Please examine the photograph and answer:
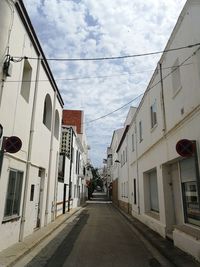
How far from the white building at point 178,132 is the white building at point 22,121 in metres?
4.83

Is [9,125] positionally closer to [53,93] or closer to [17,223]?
[17,223]

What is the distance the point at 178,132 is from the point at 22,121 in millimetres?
5096

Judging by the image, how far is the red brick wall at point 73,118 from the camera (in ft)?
119

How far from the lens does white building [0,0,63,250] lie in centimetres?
712

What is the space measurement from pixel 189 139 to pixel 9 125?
5114 mm

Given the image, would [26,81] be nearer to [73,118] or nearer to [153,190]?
[153,190]

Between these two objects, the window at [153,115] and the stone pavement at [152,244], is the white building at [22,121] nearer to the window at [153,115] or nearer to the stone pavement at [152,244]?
the stone pavement at [152,244]

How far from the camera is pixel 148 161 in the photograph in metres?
13.1

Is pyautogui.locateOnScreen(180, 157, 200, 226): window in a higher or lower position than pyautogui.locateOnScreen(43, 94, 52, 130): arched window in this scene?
lower

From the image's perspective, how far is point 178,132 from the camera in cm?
838

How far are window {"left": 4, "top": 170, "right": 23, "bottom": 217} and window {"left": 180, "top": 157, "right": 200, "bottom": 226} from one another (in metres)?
5.36

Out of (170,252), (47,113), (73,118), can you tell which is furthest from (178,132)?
(73,118)

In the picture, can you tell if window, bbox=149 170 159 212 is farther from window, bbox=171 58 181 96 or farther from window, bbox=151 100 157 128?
window, bbox=171 58 181 96

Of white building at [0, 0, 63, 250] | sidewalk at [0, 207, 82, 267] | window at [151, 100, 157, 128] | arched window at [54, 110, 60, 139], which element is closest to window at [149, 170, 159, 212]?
window at [151, 100, 157, 128]
